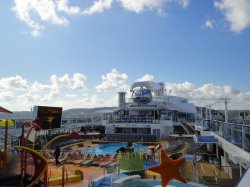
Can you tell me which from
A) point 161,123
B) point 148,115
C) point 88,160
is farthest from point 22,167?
point 148,115

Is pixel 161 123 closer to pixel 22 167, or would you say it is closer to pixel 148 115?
pixel 148 115

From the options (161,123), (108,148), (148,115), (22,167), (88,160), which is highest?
(148,115)

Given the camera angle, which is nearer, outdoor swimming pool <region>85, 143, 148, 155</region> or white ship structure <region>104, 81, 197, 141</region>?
outdoor swimming pool <region>85, 143, 148, 155</region>

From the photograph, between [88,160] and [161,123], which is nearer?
[88,160]

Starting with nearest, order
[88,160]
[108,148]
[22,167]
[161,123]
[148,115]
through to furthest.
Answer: [22,167]
[88,160]
[108,148]
[161,123]
[148,115]

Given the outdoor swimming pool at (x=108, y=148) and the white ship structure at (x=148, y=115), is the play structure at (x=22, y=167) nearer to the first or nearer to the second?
the outdoor swimming pool at (x=108, y=148)

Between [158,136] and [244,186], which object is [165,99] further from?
[244,186]

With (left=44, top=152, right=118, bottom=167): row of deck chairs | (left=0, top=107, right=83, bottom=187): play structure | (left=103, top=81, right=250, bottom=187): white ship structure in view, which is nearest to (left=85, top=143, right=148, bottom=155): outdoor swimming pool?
(left=103, top=81, right=250, bottom=187): white ship structure

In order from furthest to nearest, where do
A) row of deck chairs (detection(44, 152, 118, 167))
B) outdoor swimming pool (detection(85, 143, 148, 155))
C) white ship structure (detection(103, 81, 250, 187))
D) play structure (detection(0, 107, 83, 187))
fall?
1. outdoor swimming pool (detection(85, 143, 148, 155))
2. row of deck chairs (detection(44, 152, 118, 167))
3. white ship structure (detection(103, 81, 250, 187))
4. play structure (detection(0, 107, 83, 187))

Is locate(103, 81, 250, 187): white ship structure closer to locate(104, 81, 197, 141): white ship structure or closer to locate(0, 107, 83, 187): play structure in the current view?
locate(104, 81, 197, 141): white ship structure

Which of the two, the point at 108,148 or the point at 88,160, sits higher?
the point at 88,160

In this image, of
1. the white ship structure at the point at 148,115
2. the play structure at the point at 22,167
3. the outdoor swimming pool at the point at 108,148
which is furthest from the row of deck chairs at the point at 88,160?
the white ship structure at the point at 148,115

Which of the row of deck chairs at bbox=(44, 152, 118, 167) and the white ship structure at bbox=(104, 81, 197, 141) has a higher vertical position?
the white ship structure at bbox=(104, 81, 197, 141)

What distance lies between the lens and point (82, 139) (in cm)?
3288
